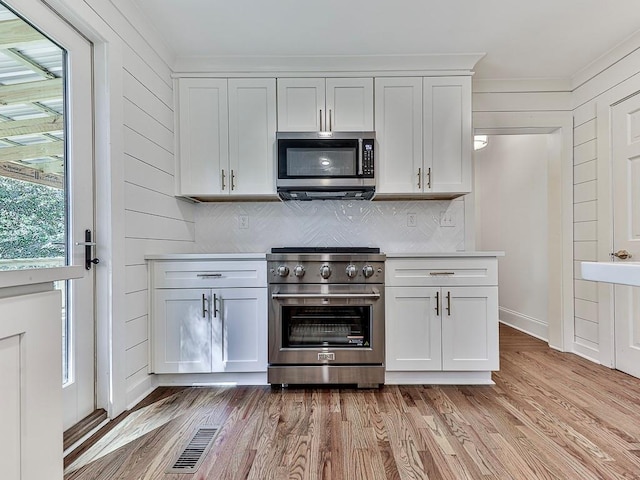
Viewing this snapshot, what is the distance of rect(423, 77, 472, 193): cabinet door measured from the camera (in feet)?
9.05

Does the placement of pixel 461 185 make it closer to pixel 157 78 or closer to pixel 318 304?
pixel 318 304

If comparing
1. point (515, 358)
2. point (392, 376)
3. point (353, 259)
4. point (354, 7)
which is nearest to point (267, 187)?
point (353, 259)

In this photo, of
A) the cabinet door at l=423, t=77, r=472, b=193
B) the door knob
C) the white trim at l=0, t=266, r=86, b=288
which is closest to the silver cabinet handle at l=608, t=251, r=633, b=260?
the door knob

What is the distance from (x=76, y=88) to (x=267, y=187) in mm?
1322

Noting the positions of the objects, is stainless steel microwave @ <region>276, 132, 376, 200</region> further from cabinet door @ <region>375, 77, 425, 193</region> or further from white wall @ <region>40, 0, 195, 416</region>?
white wall @ <region>40, 0, 195, 416</region>

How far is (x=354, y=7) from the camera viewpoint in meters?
2.18

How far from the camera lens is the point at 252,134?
279 centimetres

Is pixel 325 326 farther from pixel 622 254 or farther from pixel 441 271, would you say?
pixel 622 254

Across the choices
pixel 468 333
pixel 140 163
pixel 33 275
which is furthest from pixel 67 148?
pixel 468 333

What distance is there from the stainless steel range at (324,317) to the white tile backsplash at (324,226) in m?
0.73

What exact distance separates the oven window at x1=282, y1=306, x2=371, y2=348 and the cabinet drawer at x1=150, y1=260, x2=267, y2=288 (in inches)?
12.4

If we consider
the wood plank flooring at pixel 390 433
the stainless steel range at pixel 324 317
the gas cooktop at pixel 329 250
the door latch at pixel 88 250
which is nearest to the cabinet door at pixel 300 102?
the gas cooktop at pixel 329 250

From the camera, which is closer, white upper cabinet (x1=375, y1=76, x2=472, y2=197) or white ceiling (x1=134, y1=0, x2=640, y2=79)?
white ceiling (x1=134, y1=0, x2=640, y2=79)

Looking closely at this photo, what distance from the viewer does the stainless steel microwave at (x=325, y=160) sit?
2.65 m
